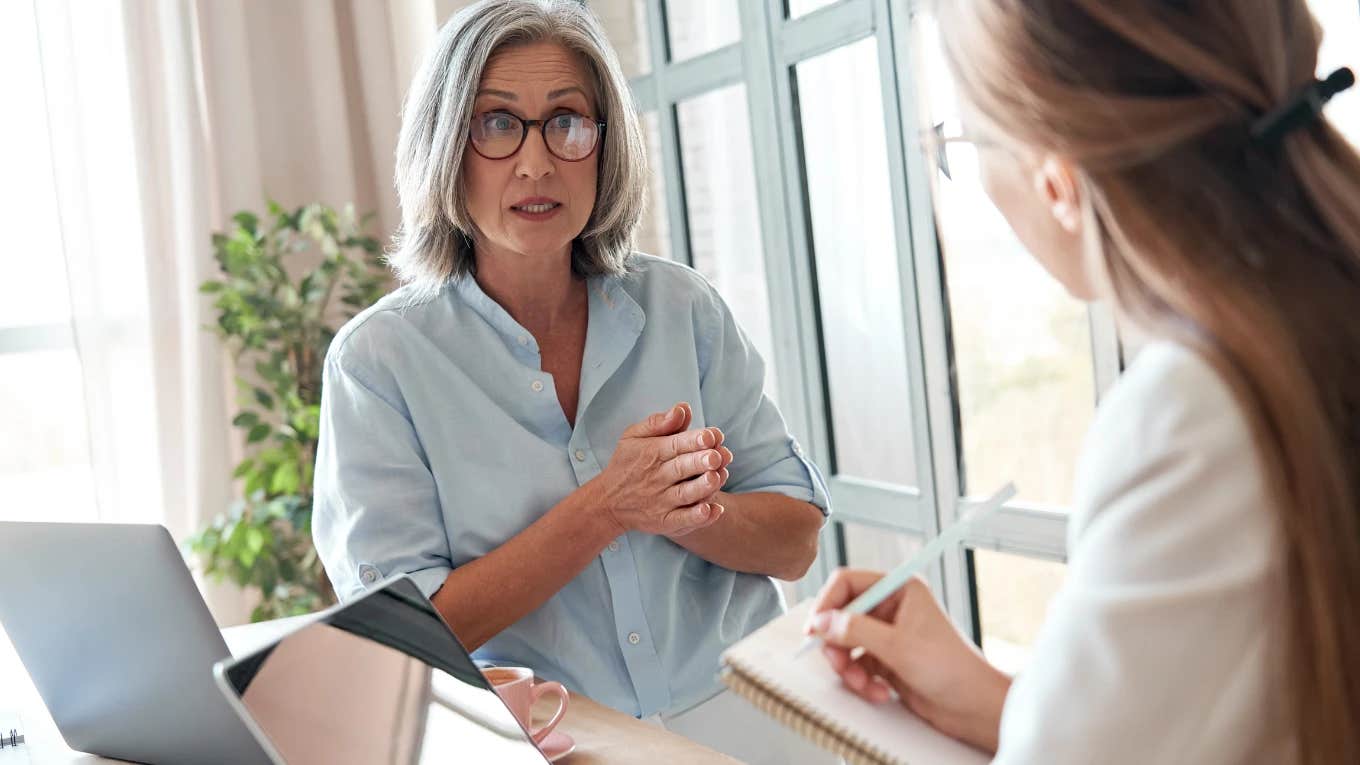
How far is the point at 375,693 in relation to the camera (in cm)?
99

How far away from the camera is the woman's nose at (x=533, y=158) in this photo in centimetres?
158

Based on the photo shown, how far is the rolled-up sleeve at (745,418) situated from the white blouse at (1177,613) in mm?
1034

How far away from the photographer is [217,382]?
3598 mm

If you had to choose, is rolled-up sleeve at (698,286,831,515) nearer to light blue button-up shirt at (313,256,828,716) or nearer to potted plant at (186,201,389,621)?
light blue button-up shirt at (313,256,828,716)

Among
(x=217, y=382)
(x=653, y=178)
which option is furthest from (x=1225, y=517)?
(x=217, y=382)

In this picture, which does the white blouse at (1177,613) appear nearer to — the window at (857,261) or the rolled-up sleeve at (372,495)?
the rolled-up sleeve at (372,495)

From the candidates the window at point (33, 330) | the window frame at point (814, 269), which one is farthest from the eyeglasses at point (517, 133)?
the window at point (33, 330)

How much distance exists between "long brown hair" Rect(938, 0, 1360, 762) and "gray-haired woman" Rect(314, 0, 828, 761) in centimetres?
77

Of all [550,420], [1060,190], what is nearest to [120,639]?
[550,420]

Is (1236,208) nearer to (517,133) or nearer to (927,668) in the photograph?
(927,668)

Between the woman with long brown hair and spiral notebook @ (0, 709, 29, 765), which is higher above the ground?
the woman with long brown hair

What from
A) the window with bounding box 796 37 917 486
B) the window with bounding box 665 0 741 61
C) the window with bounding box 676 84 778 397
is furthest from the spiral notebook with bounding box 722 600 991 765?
the window with bounding box 665 0 741 61

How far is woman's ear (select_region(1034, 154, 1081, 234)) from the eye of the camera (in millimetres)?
756

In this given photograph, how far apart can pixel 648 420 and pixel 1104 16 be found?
0.84 meters
